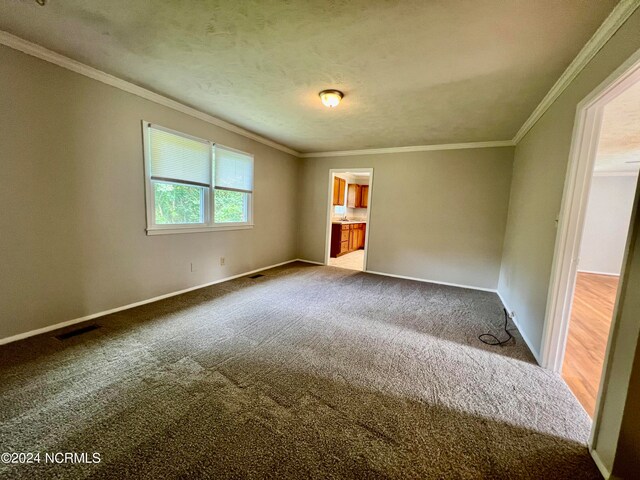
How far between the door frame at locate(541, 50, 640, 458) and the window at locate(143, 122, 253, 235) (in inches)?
156

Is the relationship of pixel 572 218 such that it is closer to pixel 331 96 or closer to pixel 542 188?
pixel 542 188

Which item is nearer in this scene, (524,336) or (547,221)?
(547,221)

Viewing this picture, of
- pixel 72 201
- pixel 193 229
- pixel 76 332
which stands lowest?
pixel 76 332

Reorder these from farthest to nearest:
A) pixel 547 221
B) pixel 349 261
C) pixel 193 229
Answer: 1. pixel 349 261
2. pixel 193 229
3. pixel 547 221

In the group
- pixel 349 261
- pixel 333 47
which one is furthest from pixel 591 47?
pixel 349 261

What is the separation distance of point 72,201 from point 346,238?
5.61m

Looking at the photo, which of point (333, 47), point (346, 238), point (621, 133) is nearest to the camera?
point (333, 47)

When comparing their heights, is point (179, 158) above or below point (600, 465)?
above

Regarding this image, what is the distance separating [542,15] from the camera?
1.51 metres

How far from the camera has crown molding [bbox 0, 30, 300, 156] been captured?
2016 millimetres

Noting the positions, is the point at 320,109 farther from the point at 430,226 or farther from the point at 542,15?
the point at 430,226

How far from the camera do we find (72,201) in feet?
7.95

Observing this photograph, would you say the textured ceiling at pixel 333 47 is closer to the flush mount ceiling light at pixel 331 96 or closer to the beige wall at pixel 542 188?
the flush mount ceiling light at pixel 331 96

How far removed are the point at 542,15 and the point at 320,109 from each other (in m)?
2.12
